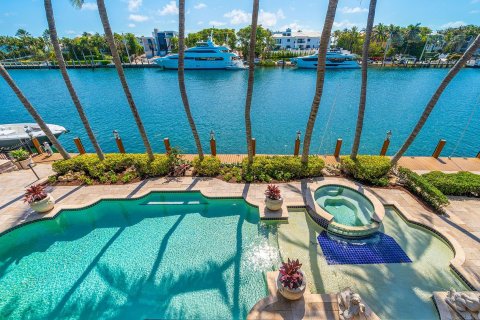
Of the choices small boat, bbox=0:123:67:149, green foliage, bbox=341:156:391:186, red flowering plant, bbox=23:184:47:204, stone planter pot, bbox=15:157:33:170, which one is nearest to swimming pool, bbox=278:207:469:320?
green foliage, bbox=341:156:391:186

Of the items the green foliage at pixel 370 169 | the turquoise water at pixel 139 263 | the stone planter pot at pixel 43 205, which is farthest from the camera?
the green foliage at pixel 370 169

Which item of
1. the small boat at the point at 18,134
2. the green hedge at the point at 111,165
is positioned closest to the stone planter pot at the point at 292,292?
the green hedge at the point at 111,165

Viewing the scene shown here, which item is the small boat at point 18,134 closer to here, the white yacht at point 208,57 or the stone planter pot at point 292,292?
the stone planter pot at point 292,292

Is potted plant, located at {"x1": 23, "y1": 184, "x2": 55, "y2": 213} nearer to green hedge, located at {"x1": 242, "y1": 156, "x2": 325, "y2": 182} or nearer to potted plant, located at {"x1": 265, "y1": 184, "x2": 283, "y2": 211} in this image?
green hedge, located at {"x1": 242, "y1": 156, "x2": 325, "y2": 182}

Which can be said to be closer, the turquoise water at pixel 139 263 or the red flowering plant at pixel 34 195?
the turquoise water at pixel 139 263

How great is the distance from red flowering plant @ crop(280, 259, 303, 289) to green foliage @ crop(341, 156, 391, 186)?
7.65 m

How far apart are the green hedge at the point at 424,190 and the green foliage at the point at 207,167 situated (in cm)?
984

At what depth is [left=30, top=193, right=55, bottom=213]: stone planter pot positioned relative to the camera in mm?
9406

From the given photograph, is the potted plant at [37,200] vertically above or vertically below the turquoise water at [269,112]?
above

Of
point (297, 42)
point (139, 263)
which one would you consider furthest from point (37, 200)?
point (297, 42)

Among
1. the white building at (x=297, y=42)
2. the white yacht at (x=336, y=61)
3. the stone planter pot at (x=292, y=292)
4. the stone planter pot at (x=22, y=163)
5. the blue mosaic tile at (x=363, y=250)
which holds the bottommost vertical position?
the blue mosaic tile at (x=363, y=250)

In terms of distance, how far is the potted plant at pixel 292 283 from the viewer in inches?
234

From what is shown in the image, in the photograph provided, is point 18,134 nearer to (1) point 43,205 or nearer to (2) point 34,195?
(2) point 34,195

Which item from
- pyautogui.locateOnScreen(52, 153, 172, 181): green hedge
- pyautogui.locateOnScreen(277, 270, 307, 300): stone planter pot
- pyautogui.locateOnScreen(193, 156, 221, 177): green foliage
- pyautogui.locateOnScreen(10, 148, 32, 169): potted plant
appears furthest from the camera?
pyautogui.locateOnScreen(10, 148, 32, 169): potted plant
